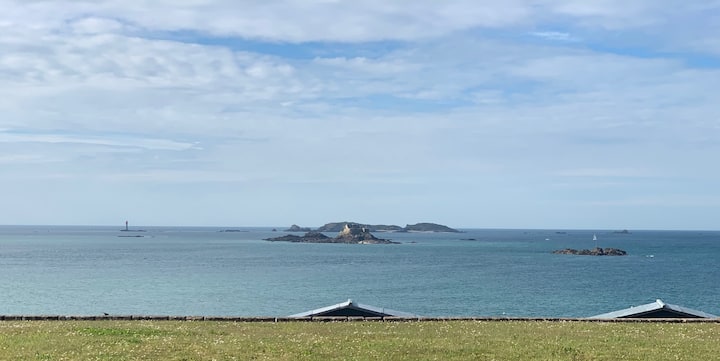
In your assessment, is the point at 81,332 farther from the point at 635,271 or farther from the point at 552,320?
Result: the point at 635,271

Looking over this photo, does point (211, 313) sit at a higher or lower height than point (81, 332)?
lower

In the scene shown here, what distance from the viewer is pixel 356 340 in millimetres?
22078

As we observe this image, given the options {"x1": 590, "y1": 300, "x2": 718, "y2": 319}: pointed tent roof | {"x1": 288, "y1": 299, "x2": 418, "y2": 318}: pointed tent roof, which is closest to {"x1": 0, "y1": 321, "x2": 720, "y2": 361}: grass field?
{"x1": 288, "y1": 299, "x2": 418, "y2": 318}: pointed tent roof

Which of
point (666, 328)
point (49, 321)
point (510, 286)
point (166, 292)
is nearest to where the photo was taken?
point (666, 328)

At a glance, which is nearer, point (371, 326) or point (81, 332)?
point (81, 332)

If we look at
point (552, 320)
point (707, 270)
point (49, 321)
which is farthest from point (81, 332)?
point (707, 270)

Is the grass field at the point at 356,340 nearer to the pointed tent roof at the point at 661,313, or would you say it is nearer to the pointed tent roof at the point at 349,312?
the pointed tent roof at the point at 349,312

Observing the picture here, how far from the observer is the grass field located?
63.4 feet

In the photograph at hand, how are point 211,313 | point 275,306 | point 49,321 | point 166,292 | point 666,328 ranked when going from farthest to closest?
point 166,292 < point 275,306 < point 211,313 < point 49,321 < point 666,328

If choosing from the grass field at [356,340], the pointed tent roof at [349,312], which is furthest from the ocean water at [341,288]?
the grass field at [356,340]

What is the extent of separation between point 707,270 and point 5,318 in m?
125

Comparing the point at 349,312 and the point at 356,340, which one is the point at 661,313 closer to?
the point at 349,312

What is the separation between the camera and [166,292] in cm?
8131

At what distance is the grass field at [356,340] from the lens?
761 inches
